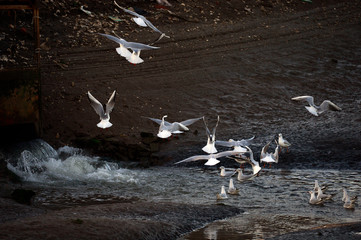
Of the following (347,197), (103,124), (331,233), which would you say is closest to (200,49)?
(103,124)

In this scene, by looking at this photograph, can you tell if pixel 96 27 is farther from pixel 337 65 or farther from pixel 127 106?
pixel 337 65

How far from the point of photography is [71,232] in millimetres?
6219

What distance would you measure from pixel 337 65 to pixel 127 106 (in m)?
5.66

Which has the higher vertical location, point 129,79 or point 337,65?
point 337,65

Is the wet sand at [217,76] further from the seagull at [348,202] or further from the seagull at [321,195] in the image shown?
the seagull at [348,202]

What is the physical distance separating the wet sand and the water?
1.91ft

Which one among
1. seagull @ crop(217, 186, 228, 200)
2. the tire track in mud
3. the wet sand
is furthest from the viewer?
the tire track in mud

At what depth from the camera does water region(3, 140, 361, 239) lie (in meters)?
7.49

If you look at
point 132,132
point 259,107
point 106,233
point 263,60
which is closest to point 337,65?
point 263,60

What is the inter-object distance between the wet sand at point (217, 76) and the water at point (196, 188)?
0.58 meters

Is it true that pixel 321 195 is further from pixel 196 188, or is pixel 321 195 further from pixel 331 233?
pixel 196 188

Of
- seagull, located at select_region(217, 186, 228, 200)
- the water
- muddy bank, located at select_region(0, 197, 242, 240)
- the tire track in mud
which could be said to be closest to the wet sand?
the tire track in mud

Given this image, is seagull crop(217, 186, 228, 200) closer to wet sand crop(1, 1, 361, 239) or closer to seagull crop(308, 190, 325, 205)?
wet sand crop(1, 1, 361, 239)

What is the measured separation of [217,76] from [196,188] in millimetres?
5675
